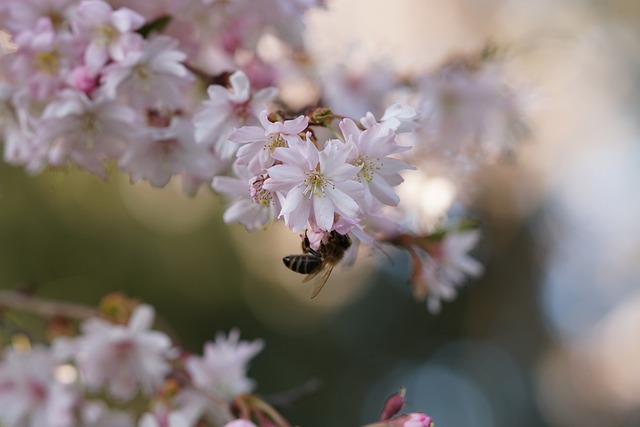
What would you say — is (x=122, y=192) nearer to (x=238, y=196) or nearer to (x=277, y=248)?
(x=277, y=248)

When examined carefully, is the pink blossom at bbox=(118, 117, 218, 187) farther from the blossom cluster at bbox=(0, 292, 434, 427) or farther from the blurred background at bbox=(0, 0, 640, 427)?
the blurred background at bbox=(0, 0, 640, 427)

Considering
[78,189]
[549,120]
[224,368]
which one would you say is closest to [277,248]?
[78,189]

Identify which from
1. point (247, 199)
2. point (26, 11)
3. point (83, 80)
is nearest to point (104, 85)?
point (83, 80)

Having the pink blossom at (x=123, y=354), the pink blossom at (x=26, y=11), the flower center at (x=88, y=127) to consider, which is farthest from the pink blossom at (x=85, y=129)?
the pink blossom at (x=123, y=354)

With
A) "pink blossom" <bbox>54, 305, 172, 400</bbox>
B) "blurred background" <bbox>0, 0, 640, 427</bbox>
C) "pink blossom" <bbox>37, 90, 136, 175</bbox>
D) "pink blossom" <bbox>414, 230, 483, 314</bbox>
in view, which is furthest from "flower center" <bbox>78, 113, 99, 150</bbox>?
"blurred background" <bbox>0, 0, 640, 427</bbox>

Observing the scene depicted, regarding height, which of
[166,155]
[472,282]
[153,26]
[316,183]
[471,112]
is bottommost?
[316,183]

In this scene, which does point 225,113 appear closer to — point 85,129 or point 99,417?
point 85,129
